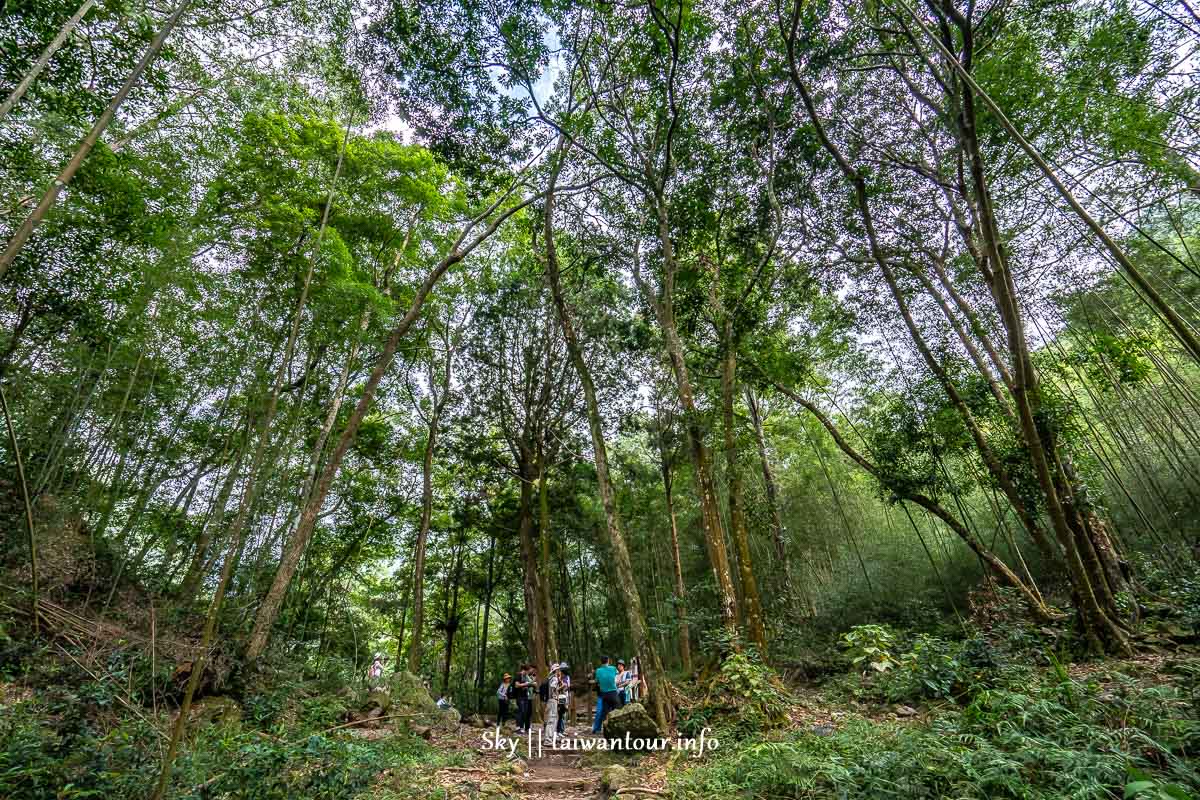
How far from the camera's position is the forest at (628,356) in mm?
3939

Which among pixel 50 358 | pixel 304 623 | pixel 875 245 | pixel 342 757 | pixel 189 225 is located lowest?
pixel 342 757

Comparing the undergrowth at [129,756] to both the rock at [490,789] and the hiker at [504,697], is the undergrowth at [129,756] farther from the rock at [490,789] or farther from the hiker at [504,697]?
the hiker at [504,697]

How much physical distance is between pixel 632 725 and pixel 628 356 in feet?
25.5

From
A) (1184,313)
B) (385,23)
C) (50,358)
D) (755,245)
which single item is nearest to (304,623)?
(50,358)

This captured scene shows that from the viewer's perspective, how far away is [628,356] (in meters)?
11.4

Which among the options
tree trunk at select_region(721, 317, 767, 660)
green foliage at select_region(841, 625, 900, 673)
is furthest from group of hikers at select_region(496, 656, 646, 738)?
green foliage at select_region(841, 625, 900, 673)

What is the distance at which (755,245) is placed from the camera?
340 inches

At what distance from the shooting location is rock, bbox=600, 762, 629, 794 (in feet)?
14.0

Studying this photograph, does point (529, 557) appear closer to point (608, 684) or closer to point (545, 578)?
point (545, 578)

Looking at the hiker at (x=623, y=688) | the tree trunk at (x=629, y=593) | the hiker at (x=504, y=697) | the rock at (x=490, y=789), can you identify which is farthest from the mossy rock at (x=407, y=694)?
the tree trunk at (x=629, y=593)

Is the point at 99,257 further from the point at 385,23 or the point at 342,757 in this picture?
the point at 342,757

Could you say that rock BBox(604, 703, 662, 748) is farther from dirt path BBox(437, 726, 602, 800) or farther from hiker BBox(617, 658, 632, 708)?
hiker BBox(617, 658, 632, 708)

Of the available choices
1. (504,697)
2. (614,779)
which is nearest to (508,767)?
(614,779)

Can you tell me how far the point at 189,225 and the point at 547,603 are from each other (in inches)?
384
